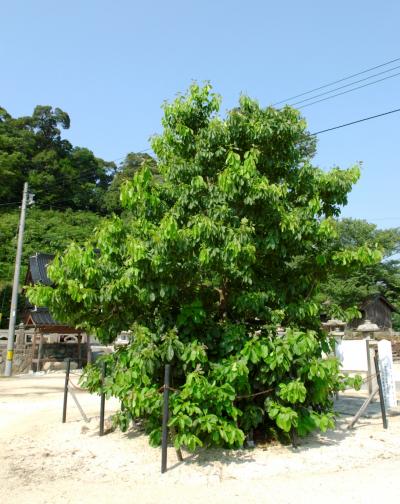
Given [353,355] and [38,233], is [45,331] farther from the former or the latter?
[38,233]

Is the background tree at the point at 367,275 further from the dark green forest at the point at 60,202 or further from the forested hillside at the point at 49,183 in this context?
the forested hillside at the point at 49,183

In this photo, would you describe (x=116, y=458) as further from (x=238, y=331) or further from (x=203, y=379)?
(x=238, y=331)

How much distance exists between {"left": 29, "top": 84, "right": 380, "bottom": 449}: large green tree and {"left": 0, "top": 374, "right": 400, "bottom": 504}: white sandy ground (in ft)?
1.53

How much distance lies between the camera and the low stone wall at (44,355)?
23.7 metres

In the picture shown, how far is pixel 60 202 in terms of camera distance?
54.0m

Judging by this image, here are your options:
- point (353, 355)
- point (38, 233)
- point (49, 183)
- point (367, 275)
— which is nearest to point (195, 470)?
point (353, 355)

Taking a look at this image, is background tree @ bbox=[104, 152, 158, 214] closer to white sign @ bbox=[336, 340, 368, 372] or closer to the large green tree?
white sign @ bbox=[336, 340, 368, 372]

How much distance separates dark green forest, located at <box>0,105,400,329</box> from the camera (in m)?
38.8

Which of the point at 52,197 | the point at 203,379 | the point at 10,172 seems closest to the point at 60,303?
the point at 203,379

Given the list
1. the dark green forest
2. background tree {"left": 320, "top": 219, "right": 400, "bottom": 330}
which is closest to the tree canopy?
the dark green forest

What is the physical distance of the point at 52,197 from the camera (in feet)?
176

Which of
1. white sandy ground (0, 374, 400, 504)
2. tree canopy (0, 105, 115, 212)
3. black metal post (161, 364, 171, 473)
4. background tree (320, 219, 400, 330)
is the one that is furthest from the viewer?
tree canopy (0, 105, 115, 212)

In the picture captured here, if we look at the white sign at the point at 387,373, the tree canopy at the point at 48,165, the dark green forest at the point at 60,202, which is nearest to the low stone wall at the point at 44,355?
the dark green forest at the point at 60,202

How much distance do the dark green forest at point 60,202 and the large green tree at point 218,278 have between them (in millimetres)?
27082
